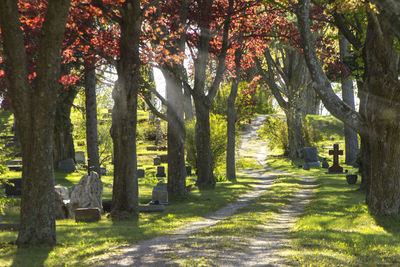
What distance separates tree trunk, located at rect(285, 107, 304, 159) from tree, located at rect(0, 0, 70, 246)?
33705 millimetres

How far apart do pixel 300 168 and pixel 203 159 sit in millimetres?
14988

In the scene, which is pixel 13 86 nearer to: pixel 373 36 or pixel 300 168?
pixel 373 36

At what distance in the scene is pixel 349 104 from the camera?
32844 millimetres

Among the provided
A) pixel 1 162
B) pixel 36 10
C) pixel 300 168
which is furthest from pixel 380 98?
pixel 300 168

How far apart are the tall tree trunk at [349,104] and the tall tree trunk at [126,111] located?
1983 cm

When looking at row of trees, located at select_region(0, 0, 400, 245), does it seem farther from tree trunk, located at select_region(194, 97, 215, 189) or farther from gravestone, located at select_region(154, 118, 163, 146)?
gravestone, located at select_region(154, 118, 163, 146)

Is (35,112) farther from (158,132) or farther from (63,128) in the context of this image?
(158,132)

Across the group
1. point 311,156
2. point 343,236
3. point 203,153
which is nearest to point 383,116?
point 343,236

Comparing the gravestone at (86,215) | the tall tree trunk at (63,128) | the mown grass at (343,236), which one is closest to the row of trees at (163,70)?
the gravestone at (86,215)

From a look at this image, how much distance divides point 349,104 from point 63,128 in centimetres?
2021

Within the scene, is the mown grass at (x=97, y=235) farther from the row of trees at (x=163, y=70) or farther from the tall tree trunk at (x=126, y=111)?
the tall tree trunk at (x=126, y=111)

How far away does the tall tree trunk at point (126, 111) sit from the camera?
14180 millimetres

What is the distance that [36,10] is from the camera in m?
16.5

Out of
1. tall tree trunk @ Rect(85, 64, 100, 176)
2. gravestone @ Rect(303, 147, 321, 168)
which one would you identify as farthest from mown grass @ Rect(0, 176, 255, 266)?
gravestone @ Rect(303, 147, 321, 168)
